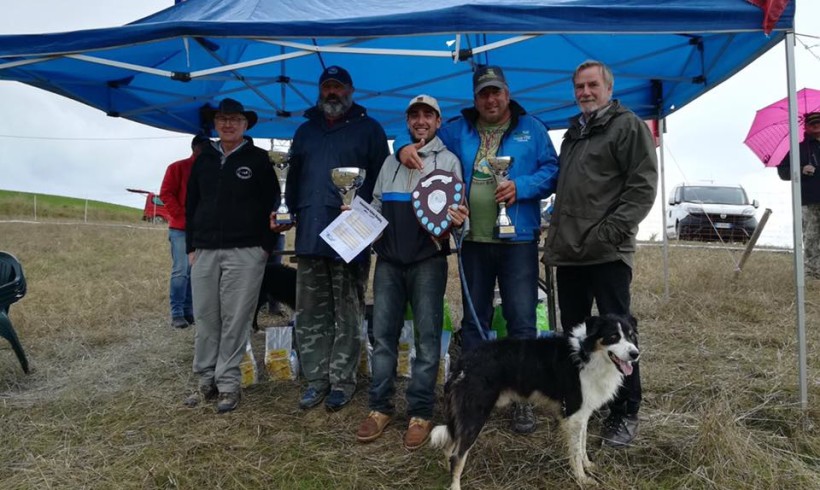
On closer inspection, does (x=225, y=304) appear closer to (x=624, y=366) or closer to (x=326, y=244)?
(x=326, y=244)

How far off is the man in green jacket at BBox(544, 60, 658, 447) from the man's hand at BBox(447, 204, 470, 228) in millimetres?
493

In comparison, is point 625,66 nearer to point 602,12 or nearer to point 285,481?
point 602,12

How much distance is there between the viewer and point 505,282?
278 cm

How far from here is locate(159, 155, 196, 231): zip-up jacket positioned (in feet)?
16.8

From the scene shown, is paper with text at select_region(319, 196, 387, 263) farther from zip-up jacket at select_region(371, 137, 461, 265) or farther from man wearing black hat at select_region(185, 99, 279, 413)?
man wearing black hat at select_region(185, 99, 279, 413)

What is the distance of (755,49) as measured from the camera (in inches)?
124

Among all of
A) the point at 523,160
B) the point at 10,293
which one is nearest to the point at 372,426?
the point at 523,160

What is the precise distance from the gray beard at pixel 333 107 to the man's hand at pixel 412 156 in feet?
2.01

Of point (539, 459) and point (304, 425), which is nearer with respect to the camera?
point (539, 459)

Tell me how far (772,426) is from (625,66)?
3.06 meters

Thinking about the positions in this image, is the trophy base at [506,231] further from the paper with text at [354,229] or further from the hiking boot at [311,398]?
the hiking boot at [311,398]

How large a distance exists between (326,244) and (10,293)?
2.69 metres

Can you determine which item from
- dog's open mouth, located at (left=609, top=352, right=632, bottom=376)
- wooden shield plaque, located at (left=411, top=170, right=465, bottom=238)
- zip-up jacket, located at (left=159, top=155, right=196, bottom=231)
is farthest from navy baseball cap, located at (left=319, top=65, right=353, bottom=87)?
zip-up jacket, located at (left=159, top=155, right=196, bottom=231)

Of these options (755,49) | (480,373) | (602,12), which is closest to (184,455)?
(480,373)
